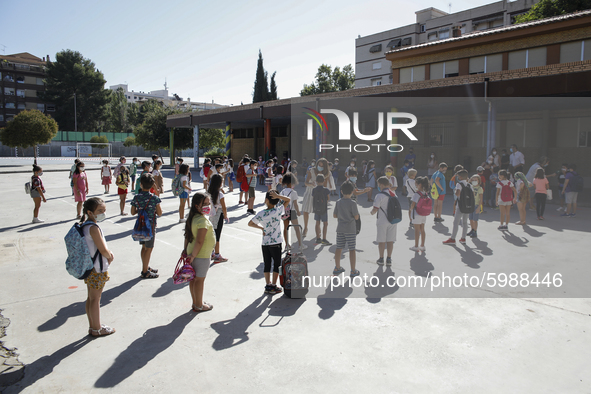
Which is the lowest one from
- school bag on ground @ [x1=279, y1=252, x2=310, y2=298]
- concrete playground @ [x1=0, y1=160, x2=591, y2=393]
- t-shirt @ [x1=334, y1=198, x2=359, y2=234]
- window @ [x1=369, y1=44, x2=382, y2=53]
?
concrete playground @ [x1=0, y1=160, x2=591, y2=393]

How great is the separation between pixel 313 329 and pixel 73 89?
8558 cm

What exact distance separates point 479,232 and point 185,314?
26.2ft

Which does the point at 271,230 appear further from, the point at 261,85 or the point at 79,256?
the point at 261,85

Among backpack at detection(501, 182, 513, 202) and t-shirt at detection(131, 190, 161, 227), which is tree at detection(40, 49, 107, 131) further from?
backpack at detection(501, 182, 513, 202)

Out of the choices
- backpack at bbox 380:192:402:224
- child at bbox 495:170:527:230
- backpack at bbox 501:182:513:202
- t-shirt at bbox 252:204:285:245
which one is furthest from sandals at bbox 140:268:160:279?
backpack at bbox 501:182:513:202

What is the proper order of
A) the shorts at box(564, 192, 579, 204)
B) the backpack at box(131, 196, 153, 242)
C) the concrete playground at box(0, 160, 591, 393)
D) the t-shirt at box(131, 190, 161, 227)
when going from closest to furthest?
the concrete playground at box(0, 160, 591, 393)
the backpack at box(131, 196, 153, 242)
the t-shirt at box(131, 190, 161, 227)
the shorts at box(564, 192, 579, 204)

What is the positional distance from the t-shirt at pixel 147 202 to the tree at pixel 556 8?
35.2m

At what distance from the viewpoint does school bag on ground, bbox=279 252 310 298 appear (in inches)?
237

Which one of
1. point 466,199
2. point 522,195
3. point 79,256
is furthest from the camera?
point 522,195

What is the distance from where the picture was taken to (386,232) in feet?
24.4

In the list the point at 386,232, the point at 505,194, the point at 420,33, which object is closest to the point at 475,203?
the point at 505,194

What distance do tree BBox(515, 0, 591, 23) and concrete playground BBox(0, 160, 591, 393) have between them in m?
30.4

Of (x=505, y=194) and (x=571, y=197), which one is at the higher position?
(x=505, y=194)

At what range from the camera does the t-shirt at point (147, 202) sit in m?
6.66
